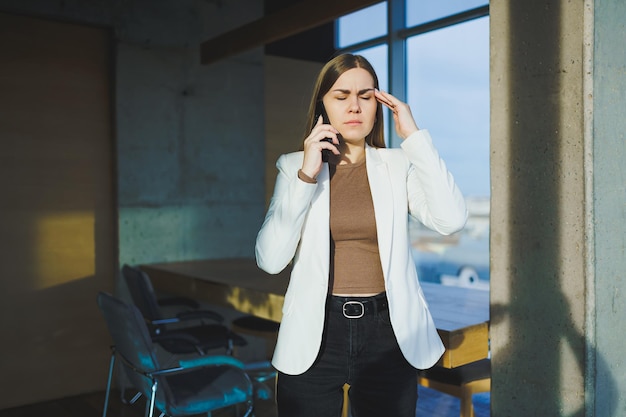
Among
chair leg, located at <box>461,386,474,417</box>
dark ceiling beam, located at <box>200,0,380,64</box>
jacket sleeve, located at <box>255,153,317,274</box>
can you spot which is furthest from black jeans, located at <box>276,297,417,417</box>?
dark ceiling beam, located at <box>200,0,380,64</box>

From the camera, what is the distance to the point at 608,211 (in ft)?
6.13

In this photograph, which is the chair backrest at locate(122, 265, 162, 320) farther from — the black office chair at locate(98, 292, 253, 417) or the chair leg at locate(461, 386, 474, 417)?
the chair leg at locate(461, 386, 474, 417)

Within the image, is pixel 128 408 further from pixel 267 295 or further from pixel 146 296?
pixel 267 295

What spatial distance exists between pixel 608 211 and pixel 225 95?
353cm

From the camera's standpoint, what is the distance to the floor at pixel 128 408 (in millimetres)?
3723

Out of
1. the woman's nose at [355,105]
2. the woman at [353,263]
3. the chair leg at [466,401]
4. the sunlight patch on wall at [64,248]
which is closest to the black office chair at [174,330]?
the sunlight patch on wall at [64,248]

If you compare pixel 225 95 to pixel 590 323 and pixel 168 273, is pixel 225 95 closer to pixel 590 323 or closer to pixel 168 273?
pixel 168 273

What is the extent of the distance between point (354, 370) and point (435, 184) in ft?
1.73

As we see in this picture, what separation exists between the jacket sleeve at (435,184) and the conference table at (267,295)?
729 mm

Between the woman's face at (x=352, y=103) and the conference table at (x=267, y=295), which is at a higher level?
the woman's face at (x=352, y=103)

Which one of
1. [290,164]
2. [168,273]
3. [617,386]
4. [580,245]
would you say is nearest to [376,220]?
[290,164]

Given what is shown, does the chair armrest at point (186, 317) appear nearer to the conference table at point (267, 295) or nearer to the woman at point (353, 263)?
the conference table at point (267, 295)

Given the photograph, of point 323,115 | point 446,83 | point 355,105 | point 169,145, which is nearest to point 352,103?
point 355,105

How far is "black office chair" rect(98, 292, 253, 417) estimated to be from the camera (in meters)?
2.44
